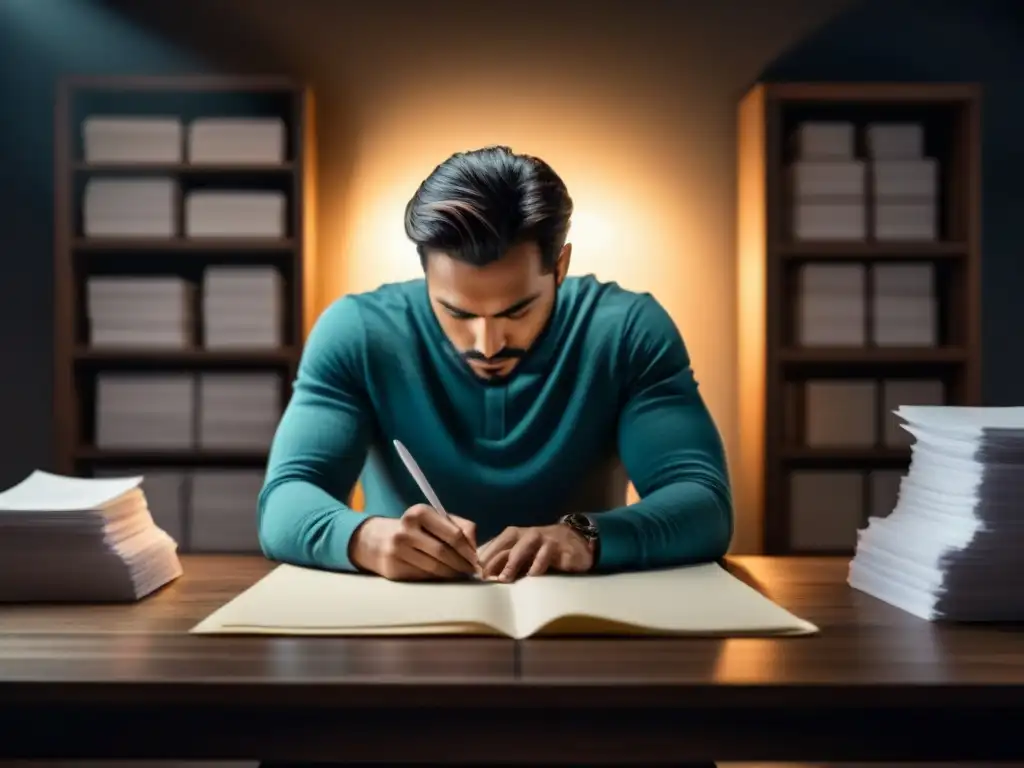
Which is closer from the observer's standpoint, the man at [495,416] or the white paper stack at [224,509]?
the man at [495,416]

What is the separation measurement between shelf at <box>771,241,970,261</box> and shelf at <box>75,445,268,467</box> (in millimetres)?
1699

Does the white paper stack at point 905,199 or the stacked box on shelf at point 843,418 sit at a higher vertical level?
the white paper stack at point 905,199

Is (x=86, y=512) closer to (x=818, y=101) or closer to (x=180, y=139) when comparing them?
(x=180, y=139)

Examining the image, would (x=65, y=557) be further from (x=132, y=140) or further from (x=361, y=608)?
(x=132, y=140)

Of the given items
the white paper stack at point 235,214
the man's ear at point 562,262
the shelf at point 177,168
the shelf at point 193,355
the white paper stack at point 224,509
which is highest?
the shelf at point 177,168

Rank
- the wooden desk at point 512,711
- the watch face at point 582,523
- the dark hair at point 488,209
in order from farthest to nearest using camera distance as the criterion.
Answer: the dark hair at point 488,209
the watch face at point 582,523
the wooden desk at point 512,711

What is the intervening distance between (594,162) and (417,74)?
658 millimetres

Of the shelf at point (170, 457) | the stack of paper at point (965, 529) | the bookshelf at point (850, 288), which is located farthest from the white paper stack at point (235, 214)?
the stack of paper at point (965, 529)

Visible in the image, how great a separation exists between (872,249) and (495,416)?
1.91m

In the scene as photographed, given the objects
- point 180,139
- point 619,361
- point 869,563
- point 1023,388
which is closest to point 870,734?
point 869,563

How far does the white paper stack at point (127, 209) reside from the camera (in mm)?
3033

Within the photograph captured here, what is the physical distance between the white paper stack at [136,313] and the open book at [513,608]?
213 cm

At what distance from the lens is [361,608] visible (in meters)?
0.91

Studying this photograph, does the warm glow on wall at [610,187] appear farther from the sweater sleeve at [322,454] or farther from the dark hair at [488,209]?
the dark hair at [488,209]
